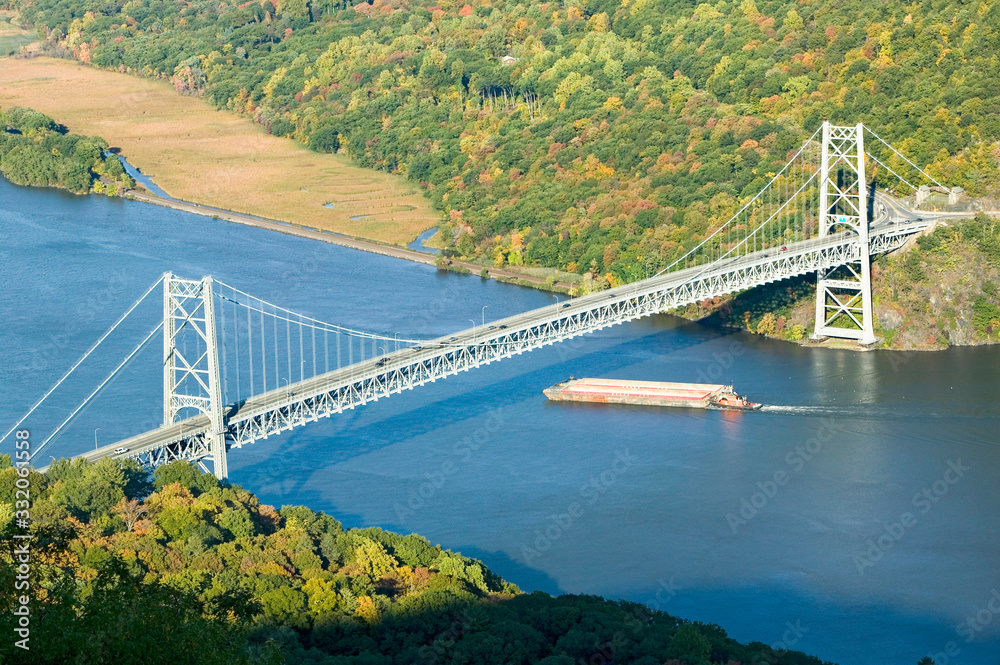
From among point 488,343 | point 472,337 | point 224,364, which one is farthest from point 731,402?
point 224,364

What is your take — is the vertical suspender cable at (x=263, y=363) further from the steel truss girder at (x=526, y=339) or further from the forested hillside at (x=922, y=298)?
the forested hillside at (x=922, y=298)

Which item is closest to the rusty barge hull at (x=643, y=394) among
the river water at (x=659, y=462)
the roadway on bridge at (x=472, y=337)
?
the river water at (x=659, y=462)

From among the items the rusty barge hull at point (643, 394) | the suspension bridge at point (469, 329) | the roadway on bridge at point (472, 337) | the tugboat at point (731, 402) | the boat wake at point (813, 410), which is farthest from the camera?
the rusty barge hull at point (643, 394)

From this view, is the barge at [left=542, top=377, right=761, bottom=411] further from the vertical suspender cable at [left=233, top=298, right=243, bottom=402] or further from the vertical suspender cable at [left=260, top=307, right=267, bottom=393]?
the vertical suspender cable at [left=233, top=298, right=243, bottom=402]

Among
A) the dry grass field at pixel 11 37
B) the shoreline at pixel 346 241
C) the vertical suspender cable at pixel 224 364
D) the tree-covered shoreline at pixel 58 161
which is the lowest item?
the vertical suspender cable at pixel 224 364

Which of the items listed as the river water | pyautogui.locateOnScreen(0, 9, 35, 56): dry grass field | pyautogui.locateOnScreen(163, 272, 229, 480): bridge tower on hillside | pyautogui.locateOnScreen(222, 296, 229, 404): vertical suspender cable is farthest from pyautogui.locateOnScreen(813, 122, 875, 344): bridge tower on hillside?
pyautogui.locateOnScreen(0, 9, 35, 56): dry grass field
